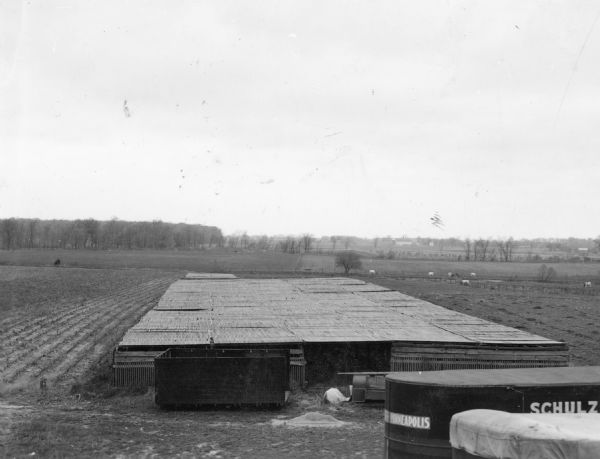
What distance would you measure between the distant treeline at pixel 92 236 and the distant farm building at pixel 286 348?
127 m

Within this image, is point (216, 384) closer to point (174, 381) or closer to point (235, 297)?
point (174, 381)

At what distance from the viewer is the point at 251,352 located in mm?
19297

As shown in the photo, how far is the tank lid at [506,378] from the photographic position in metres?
9.93

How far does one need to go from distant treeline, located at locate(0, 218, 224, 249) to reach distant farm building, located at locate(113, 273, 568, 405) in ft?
415

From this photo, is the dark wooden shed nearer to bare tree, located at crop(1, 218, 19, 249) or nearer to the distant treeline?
the distant treeline

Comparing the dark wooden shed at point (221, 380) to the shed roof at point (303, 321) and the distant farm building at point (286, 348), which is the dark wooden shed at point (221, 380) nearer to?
the distant farm building at point (286, 348)

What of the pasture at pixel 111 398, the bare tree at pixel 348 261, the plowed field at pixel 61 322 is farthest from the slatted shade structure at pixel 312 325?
the bare tree at pixel 348 261

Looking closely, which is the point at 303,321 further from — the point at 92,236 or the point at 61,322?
the point at 92,236

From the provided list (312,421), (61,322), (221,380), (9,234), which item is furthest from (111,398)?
(9,234)

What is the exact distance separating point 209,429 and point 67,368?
8.70 meters

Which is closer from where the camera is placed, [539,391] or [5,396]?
[539,391]

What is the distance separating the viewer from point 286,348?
21203mm

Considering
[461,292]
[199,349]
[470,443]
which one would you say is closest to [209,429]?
[199,349]

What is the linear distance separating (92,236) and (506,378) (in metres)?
151
